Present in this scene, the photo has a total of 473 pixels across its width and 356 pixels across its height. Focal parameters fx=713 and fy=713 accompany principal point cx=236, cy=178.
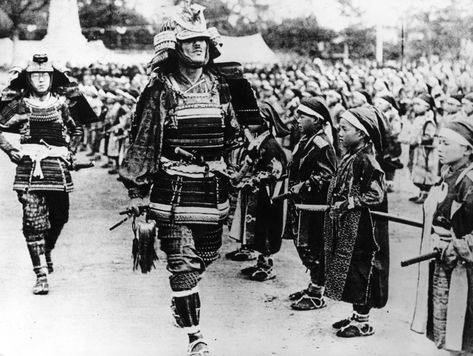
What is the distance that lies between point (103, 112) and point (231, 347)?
2.82m

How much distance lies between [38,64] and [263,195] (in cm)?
191

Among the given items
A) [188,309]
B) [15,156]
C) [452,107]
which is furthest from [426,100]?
[15,156]

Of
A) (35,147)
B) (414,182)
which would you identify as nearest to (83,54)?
(35,147)

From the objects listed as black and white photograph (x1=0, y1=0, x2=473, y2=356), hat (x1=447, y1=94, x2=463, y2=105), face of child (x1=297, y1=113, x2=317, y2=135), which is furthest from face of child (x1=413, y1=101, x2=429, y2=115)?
face of child (x1=297, y1=113, x2=317, y2=135)

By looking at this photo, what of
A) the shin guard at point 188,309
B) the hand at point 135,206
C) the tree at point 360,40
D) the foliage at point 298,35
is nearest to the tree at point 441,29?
the tree at point 360,40

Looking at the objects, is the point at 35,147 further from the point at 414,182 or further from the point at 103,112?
the point at 414,182

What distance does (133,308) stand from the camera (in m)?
4.73

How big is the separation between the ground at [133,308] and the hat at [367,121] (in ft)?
3.96

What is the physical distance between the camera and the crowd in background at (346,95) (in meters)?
5.61

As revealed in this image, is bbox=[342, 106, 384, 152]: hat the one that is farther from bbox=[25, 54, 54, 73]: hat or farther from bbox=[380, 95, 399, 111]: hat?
bbox=[380, 95, 399, 111]: hat

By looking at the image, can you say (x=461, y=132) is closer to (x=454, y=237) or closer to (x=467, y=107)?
(x=454, y=237)

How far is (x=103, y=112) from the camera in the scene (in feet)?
20.7

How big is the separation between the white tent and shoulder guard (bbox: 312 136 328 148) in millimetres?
856

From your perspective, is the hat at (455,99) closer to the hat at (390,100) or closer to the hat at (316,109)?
the hat at (316,109)
